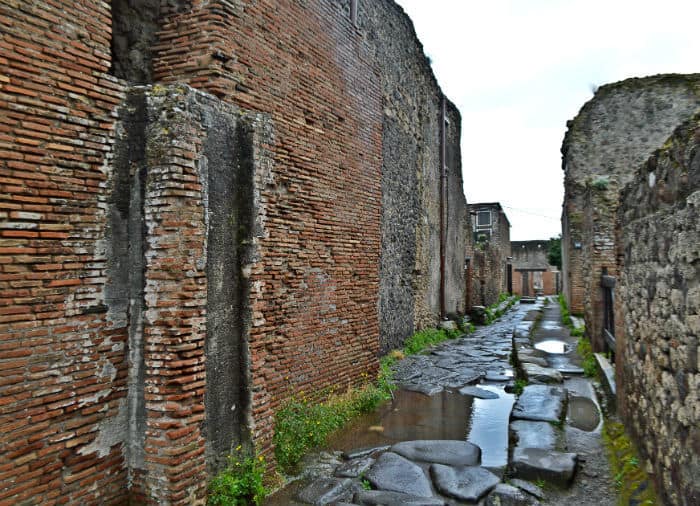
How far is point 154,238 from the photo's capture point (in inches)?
153

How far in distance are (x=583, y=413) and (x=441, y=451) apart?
7.18ft

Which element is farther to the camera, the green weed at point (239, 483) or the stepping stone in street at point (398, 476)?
the stepping stone in street at point (398, 476)

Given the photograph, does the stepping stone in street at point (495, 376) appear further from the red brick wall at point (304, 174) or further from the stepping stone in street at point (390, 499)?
the stepping stone in street at point (390, 499)

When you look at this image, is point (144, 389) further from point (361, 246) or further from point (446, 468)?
point (361, 246)

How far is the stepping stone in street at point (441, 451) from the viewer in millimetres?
5301

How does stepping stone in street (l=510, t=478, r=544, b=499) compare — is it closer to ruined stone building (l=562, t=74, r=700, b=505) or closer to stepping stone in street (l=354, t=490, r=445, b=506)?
stepping stone in street (l=354, t=490, r=445, b=506)

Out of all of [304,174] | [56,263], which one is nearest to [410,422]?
[304,174]

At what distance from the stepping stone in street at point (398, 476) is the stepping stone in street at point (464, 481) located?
0.13m

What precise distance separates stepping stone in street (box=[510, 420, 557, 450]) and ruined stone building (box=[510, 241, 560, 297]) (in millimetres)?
33452

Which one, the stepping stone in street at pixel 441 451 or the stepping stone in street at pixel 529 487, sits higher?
the stepping stone in street at pixel 529 487

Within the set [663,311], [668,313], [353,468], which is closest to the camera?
[668,313]

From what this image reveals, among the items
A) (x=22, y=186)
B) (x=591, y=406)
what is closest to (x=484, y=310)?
(x=591, y=406)

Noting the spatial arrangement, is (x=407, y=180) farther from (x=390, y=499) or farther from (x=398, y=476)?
(x=390, y=499)

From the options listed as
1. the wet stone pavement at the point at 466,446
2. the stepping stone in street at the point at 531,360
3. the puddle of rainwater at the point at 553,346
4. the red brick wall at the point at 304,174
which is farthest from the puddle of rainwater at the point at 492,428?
the puddle of rainwater at the point at 553,346
